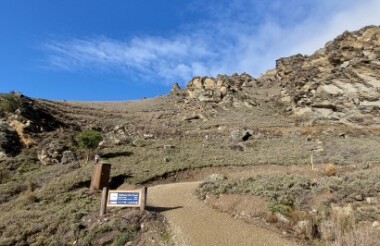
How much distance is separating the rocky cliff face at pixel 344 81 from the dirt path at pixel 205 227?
30.0 metres

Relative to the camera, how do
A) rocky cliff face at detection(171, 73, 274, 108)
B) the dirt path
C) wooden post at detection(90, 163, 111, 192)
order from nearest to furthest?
1. the dirt path
2. wooden post at detection(90, 163, 111, 192)
3. rocky cliff face at detection(171, 73, 274, 108)

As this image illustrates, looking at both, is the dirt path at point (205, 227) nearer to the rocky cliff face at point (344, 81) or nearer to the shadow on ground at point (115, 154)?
the shadow on ground at point (115, 154)

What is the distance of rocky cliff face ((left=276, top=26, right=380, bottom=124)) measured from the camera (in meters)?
40.5

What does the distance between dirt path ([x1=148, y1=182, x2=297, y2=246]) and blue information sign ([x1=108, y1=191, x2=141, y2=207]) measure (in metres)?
1.32

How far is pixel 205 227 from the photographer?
1287 centimetres

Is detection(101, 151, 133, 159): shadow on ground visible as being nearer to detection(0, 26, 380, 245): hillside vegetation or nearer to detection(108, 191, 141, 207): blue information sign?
detection(0, 26, 380, 245): hillside vegetation

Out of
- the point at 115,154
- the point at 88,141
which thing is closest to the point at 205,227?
the point at 115,154

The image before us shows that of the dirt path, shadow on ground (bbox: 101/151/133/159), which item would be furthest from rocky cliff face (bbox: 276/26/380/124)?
the dirt path

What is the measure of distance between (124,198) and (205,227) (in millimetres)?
3271

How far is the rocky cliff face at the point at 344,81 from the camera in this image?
133ft

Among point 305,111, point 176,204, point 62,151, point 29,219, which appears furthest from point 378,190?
point 305,111

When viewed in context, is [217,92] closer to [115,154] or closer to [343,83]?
[343,83]

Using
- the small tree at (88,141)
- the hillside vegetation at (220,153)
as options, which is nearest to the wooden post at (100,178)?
the hillside vegetation at (220,153)

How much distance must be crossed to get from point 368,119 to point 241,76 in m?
56.7
